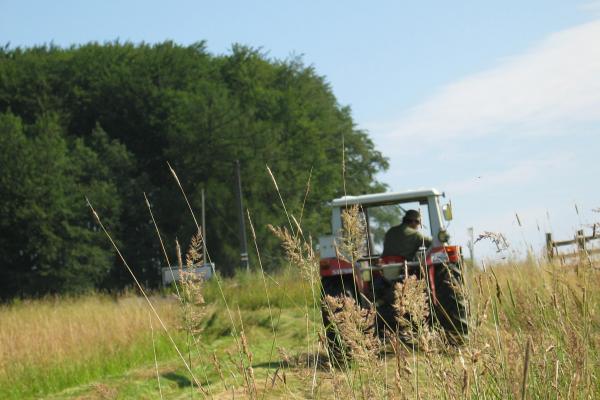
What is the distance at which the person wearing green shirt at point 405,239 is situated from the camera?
908cm

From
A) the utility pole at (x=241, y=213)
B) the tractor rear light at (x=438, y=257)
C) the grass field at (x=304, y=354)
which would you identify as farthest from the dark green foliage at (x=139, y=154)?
the tractor rear light at (x=438, y=257)

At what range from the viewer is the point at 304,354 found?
722 centimetres

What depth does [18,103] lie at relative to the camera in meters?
44.1

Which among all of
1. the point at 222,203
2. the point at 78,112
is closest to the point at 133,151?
the point at 78,112

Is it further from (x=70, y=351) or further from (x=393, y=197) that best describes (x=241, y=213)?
(x=393, y=197)

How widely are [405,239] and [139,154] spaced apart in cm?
3715

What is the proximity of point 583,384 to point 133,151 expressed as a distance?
43101 mm

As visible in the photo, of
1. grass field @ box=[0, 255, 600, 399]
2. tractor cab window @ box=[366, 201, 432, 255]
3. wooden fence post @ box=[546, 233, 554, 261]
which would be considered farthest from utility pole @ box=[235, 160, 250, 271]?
wooden fence post @ box=[546, 233, 554, 261]

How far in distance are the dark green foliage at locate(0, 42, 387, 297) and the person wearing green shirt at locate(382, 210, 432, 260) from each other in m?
28.7

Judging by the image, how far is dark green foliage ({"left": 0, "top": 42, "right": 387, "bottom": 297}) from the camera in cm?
3875

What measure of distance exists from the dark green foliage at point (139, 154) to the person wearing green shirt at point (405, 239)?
28.7 metres

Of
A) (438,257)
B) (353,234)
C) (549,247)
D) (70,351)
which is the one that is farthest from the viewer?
(70,351)

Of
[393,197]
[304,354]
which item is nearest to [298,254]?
[304,354]

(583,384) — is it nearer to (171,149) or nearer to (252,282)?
(252,282)
